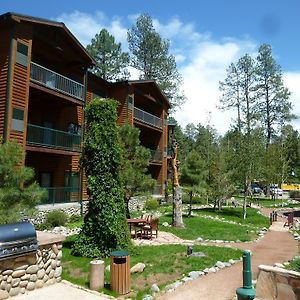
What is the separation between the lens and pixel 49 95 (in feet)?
67.0

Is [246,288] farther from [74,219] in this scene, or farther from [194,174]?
[194,174]

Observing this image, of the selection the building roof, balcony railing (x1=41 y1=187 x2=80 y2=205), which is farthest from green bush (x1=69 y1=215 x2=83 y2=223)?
the building roof

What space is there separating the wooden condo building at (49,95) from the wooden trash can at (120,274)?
244 inches

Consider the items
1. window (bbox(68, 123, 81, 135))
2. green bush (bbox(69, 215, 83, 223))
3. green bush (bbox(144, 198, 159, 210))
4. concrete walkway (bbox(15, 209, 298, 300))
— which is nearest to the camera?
concrete walkway (bbox(15, 209, 298, 300))

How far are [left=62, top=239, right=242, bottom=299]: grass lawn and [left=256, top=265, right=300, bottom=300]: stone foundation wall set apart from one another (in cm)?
279

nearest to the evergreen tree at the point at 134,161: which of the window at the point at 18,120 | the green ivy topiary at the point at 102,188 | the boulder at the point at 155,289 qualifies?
the window at the point at 18,120

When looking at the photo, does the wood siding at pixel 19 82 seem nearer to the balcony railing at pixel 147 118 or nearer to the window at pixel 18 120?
the window at pixel 18 120

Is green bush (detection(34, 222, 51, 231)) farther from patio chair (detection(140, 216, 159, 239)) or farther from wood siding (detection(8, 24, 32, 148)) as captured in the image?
patio chair (detection(140, 216, 159, 239))

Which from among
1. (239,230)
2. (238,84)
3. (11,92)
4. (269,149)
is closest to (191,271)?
(239,230)

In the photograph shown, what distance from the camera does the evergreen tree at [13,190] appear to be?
34.3 feet

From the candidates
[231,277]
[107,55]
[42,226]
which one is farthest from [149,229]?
[107,55]

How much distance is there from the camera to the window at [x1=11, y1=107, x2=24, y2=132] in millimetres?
17277

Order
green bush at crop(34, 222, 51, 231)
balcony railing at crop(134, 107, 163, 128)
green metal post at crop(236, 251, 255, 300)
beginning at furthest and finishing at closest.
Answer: balcony railing at crop(134, 107, 163, 128)
green bush at crop(34, 222, 51, 231)
green metal post at crop(236, 251, 255, 300)

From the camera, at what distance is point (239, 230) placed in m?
19.1
